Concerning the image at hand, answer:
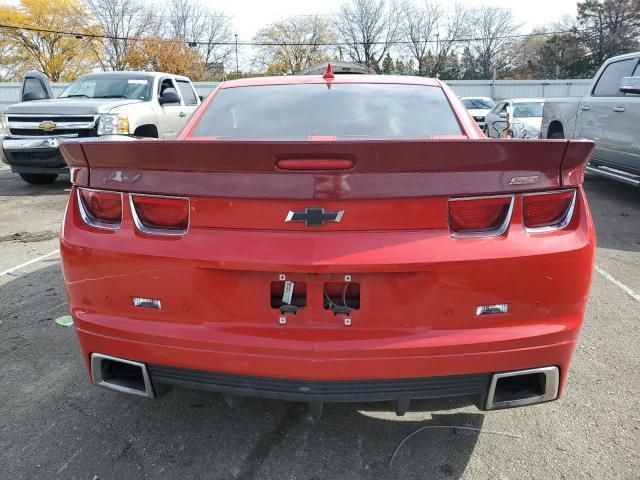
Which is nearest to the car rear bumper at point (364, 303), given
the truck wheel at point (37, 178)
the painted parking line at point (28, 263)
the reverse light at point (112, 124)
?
the painted parking line at point (28, 263)

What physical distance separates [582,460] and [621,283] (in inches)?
112

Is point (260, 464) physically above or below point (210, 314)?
below

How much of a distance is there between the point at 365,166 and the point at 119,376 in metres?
1.40

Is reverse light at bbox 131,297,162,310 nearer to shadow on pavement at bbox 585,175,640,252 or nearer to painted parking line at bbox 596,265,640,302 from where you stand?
painted parking line at bbox 596,265,640,302

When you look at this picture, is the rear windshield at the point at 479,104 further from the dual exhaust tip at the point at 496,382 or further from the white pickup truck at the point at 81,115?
the dual exhaust tip at the point at 496,382

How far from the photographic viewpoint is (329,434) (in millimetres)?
2508

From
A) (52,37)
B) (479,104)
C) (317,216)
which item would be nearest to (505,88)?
(479,104)

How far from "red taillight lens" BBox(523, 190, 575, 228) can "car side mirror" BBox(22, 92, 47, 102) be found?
10.7m

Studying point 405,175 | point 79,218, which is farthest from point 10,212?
point 405,175

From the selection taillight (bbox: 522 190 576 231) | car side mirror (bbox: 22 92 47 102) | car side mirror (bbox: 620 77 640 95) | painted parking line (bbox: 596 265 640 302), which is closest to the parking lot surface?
taillight (bbox: 522 190 576 231)

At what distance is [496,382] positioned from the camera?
6.54ft

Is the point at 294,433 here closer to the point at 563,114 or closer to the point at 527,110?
the point at 563,114

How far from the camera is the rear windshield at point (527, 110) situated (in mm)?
14383

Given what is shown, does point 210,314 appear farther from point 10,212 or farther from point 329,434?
point 10,212
